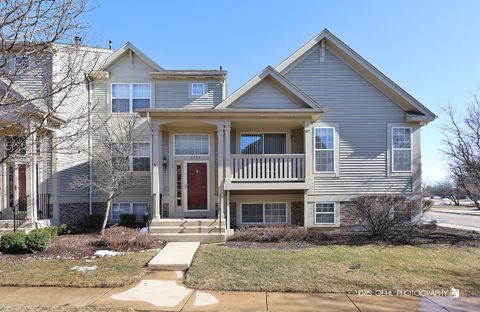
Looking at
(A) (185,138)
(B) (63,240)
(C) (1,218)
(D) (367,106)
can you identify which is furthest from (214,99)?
(C) (1,218)

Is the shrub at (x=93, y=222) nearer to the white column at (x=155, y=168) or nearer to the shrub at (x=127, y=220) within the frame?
the shrub at (x=127, y=220)

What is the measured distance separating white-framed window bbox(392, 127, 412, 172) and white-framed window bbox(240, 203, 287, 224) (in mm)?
5393

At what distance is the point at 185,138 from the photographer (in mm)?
12516

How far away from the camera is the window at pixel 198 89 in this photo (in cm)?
1404

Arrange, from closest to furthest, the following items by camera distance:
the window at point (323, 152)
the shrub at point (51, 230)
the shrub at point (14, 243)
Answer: the shrub at point (14, 243) < the shrub at point (51, 230) < the window at point (323, 152)

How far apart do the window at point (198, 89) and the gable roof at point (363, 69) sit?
146 inches

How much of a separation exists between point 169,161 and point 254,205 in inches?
158

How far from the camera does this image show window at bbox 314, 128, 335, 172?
41.2 feet

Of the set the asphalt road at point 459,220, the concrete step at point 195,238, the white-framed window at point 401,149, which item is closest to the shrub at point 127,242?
the concrete step at point 195,238

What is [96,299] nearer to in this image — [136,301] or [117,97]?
[136,301]

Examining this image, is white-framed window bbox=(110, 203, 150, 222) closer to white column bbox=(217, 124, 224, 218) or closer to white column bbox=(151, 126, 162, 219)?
white column bbox=(151, 126, 162, 219)

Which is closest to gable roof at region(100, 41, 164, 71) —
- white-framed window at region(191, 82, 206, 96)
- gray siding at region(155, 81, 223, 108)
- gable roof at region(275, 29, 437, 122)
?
gray siding at region(155, 81, 223, 108)

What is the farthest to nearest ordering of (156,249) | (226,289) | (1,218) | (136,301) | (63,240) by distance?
1. (1,218)
2. (63,240)
3. (156,249)
4. (226,289)
5. (136,301)

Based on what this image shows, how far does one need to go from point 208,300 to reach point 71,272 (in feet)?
11.5
